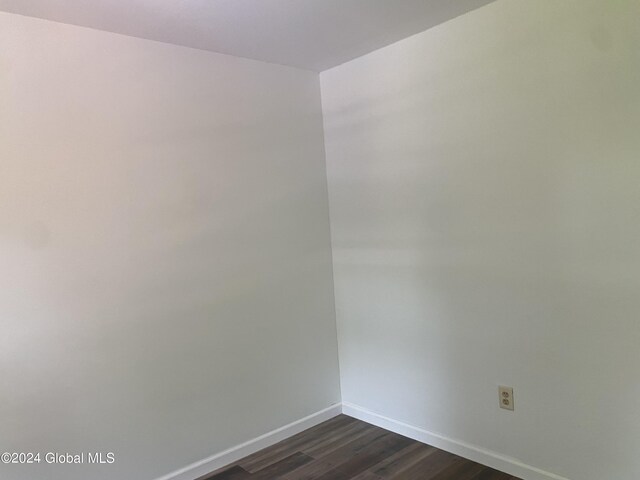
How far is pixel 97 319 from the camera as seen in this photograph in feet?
6.86

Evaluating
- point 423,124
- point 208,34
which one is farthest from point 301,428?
point 208,34

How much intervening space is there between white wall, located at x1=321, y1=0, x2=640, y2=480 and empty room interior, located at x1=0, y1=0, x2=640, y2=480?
0.01 metres

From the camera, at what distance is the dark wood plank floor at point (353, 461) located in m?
2.31

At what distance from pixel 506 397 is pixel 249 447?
4.47 feet

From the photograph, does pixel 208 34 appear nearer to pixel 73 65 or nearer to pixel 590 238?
pixel 73 65

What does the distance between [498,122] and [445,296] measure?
34.6 inches

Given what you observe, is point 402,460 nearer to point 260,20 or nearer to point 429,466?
point 429,466

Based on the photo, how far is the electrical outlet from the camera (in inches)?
87.4

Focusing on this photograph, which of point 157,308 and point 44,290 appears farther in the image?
point 157,308

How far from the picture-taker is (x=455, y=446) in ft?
8.04

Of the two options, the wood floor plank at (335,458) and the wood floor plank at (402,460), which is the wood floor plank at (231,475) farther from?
the wood floor plank at (402,460)

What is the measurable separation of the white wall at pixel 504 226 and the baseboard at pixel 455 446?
37 millimetres

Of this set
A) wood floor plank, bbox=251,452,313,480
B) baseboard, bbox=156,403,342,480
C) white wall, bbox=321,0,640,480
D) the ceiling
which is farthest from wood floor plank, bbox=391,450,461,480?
the ceiling

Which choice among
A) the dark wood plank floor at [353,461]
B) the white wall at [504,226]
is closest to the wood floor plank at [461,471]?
the dark wood plank floor at [353,461]
